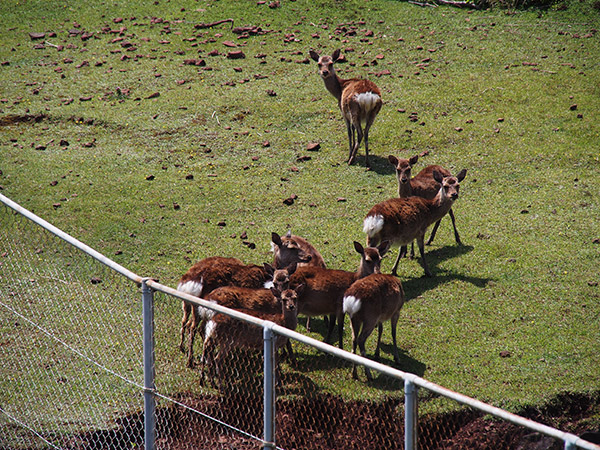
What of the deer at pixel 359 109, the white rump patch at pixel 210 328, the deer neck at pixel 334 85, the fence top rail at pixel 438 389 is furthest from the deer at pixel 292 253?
the deer neck at pixel 334 85

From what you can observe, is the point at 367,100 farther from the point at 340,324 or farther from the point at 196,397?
the point at 196,397

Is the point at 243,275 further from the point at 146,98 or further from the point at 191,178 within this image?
the point at 146,98

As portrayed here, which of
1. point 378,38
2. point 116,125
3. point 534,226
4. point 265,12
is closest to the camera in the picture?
point 534,226

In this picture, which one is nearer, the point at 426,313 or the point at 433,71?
the point at 426,313

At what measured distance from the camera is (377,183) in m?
13.2

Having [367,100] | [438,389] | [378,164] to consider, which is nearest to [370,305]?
[438,389]

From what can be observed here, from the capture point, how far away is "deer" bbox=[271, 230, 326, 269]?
389 inches

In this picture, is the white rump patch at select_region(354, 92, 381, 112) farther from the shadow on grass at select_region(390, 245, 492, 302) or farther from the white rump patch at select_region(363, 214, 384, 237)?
the white rump patch at select_region(363, 214, 384, 237)

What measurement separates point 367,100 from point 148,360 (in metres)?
9.45

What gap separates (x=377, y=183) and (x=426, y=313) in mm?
4236

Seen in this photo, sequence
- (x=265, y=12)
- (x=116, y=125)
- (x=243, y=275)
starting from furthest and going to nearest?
(x=265, y=12) < (x=116, y=125) < (x=243, y=275)

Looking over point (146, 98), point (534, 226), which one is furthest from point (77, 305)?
point (146, 98)

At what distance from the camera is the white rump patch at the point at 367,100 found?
547 inches

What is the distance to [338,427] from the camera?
23.9 feet
